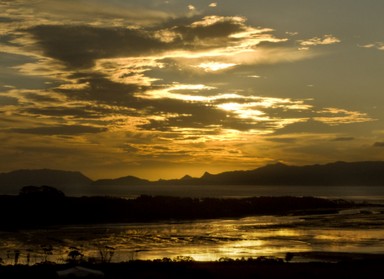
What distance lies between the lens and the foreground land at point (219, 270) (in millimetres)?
33656

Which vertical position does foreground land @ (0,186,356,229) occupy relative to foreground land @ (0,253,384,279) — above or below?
Result: above

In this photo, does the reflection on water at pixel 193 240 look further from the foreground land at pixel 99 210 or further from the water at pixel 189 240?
the foreground land at pixel 99 210

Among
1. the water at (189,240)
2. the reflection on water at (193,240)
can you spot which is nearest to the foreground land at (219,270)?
the water at (189,240)

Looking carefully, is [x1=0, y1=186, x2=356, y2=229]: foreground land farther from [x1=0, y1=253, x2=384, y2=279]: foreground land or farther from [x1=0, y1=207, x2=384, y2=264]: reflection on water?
[x1=0, y1=253, x2=384, y2=279]: foreground land

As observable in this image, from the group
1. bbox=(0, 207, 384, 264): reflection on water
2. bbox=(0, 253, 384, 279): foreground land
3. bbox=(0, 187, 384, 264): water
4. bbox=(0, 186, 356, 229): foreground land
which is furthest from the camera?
bbox=(0, 186, 356, 229): foreground land

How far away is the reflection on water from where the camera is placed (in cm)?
4872

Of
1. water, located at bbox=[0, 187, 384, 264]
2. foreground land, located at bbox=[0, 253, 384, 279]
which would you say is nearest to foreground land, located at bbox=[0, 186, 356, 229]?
water, located at bbox=[0, 187, 384, 264]

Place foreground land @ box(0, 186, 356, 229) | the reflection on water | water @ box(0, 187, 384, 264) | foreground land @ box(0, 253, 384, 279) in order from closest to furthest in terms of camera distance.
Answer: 1. foreground land @ box(0, 253, 384, 279)
2. water @ box(0, 187, 384, 264)
3. the reflection on water
4. foreground land @ box(0, 186, 356, 229)

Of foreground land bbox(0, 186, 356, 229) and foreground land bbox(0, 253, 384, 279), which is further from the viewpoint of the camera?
foreground land bbox(0, 186, 356, 229)

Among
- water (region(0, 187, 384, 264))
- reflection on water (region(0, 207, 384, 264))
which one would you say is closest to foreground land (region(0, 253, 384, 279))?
water (region(0, 187, 384, 264))

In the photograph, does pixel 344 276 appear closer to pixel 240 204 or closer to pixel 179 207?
pixel 179 207

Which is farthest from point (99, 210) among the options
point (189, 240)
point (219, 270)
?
point (219, 270)

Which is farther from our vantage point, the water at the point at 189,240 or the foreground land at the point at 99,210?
the foreground land at the point at 99,210

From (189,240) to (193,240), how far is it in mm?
461
